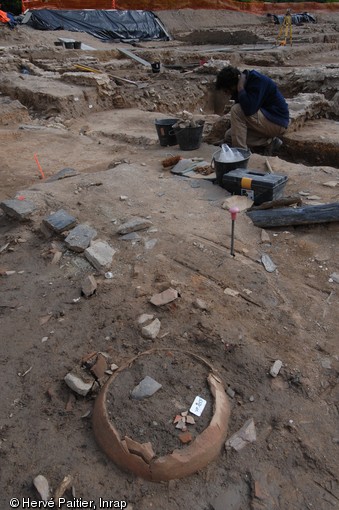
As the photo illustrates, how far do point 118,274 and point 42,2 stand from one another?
20.6 m

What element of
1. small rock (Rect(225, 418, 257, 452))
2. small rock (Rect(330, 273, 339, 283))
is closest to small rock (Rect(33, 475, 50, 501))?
small rock (Rect(225, 418, 257, 452))

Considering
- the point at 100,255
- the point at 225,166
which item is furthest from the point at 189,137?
the point at 100,255

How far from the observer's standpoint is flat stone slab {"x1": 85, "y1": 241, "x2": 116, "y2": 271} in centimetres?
328

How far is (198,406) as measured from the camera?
7.02 feet

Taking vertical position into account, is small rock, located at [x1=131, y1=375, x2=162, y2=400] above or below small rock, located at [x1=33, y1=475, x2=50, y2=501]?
above

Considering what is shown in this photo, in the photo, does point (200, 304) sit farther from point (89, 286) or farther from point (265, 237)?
point (265, 237)

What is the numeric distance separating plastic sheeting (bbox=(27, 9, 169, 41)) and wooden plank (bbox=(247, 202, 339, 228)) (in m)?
17.0

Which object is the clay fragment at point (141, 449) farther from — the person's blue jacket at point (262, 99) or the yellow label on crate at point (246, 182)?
the person's blue jacket at point (262, 99)

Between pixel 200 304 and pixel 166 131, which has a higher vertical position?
pixel 166 131

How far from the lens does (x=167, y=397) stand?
2217 mm

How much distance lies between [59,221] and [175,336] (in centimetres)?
172

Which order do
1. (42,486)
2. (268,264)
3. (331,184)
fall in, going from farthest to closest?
(331,184) → (268,264) → (42,486)

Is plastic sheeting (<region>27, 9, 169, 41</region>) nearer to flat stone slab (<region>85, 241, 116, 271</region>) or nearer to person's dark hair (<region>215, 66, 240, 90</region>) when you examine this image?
person's dark hair (<region>215, 66, 240, 90</region>)

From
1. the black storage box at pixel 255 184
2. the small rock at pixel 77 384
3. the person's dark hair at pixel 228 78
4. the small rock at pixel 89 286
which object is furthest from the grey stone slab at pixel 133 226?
the person's dark hair at pixel 228 78
